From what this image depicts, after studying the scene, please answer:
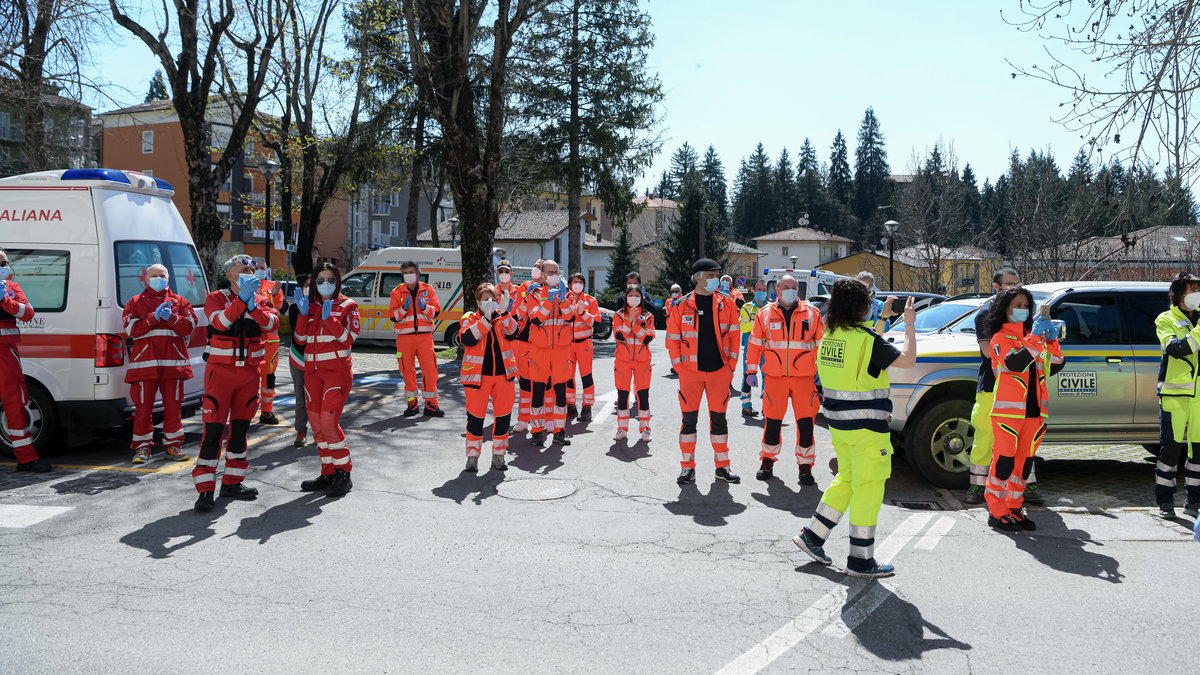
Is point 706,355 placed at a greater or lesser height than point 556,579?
greater

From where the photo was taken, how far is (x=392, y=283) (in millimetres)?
19922

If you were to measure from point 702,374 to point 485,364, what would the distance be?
81.5 inches

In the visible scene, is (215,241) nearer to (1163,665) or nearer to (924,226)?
(1163,665)

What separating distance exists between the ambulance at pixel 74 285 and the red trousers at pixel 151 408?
→ 0.23 meters

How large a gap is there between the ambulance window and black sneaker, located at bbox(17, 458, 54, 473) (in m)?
1.49

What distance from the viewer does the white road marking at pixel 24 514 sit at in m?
6.07

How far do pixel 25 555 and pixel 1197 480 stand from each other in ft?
29.0

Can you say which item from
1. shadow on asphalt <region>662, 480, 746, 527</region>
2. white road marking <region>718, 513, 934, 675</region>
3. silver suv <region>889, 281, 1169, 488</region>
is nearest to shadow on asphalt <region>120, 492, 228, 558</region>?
shadow on asphalt <region>662, 480, 746, 527</region>

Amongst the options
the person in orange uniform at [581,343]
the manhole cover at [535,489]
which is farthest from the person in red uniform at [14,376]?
the person in orange uniform at [581,343]

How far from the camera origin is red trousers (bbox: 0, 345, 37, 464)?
734 cm

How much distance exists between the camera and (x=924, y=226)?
31000mm

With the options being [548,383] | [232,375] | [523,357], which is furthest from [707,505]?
[232,375]

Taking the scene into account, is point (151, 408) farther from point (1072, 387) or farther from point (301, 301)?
point (1072, 387)

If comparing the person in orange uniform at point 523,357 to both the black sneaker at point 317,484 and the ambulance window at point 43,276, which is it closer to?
the black sneaker at point 317,484
